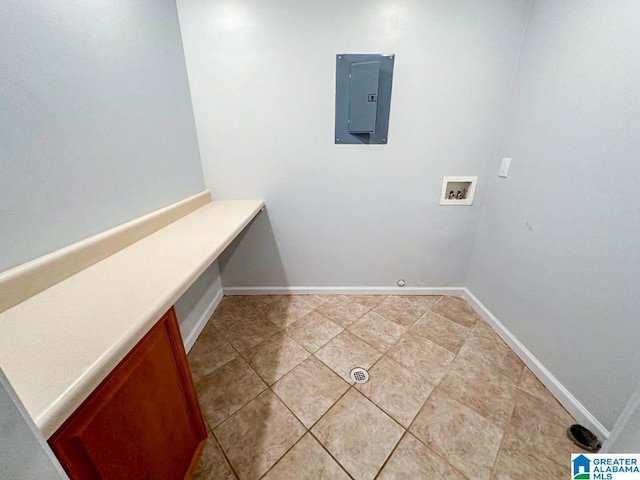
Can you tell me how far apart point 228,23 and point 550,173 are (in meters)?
2.17

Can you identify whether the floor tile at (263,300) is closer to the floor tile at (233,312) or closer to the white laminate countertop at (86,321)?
the floor tile at (233,312)

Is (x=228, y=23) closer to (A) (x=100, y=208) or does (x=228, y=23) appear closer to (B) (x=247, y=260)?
(A) (x=100, y=208)

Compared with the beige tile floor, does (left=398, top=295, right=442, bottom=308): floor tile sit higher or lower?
lower

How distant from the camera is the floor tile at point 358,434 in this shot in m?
1.10

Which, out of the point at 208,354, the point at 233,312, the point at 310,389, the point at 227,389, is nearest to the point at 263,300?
the point at 233,312

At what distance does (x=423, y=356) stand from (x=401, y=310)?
1.63ft

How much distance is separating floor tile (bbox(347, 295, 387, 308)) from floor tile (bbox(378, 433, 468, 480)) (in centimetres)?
110

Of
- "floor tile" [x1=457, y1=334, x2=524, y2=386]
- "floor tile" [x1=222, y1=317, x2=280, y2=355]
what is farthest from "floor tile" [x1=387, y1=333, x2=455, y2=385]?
"floor tile" [x1=222, y1=317, x2=280, y2=355]

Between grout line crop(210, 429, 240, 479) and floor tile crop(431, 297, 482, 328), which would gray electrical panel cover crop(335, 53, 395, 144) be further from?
grout line crop(210, 429, 240, 479)

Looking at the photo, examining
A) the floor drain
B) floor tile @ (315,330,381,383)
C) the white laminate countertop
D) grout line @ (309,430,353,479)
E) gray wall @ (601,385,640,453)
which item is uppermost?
the white laminate countertop

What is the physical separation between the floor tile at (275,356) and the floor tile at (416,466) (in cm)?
71

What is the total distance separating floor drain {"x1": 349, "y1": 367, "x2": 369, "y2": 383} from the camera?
1.48 m

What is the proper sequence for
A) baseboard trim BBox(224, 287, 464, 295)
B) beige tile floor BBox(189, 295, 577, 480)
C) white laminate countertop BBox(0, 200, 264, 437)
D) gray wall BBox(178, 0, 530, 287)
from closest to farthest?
white laminate countertop BBox(0, 200, 264, 437)
beige tile floor BBox(189, 295, 577, 480)
gray wall BBox(178, 0, 530, 287)
baseboard trim BBox(224, 287, 464, 295)

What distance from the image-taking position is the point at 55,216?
0.86 meters
